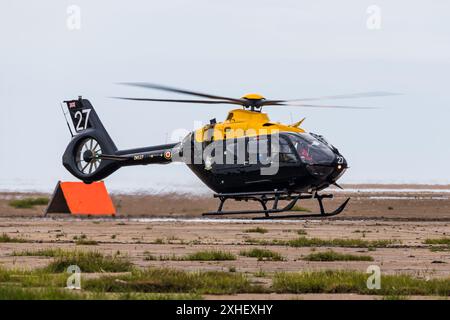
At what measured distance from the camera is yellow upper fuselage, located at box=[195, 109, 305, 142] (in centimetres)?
4227

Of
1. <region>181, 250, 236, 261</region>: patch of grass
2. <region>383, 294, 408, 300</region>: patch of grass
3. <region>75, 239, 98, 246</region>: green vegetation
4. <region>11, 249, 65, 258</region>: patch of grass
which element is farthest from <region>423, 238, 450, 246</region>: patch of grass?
<region>383, 294, 408, 300</region>: patch of grass

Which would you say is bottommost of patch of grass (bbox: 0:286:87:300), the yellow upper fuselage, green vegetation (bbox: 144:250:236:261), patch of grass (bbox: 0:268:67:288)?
green vegetation (bbox: 144:250:236:261)

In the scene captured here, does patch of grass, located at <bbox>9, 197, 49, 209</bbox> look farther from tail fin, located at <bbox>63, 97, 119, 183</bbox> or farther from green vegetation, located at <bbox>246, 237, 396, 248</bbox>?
green vegetation, located at <bbox>246, 237, 396, 248</bbox>

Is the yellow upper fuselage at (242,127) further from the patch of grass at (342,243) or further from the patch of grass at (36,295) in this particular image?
the patch of grass at (36,295)

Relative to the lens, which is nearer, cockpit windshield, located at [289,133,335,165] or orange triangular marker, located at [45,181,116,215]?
cockpit windshield, located at [289,133,335,165]

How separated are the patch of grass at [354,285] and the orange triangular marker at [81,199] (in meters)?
39.5

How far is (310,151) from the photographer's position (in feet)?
138

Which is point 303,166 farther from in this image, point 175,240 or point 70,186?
point 70,186

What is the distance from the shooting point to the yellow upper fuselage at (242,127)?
4227 cm

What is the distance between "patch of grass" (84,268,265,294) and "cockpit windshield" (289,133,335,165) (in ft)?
58.6

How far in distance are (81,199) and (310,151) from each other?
83.0ft

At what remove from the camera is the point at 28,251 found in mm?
35188

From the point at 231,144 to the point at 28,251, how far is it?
34.3 ft
